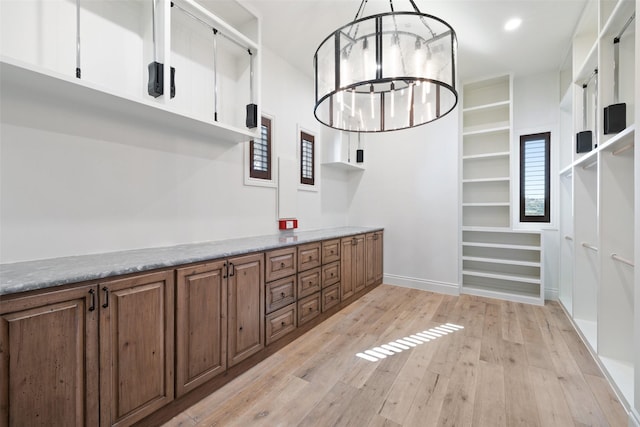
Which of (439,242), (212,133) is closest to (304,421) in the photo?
(212,133)

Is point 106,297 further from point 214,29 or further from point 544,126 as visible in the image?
point 544,126

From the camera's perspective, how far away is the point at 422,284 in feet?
13.4

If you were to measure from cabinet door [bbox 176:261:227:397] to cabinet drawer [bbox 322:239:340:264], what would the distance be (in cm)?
131

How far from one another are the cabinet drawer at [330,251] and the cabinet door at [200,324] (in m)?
1.31

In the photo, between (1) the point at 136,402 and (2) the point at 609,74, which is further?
(2) the point at 609,74

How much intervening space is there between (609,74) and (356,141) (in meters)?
2.98

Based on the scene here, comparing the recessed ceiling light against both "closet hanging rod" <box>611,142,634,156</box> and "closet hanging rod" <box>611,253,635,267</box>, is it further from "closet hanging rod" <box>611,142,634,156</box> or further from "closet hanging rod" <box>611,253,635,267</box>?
"closet hanging rod" <box>611,253,635,267</box>

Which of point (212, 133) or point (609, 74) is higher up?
point (609, 74)

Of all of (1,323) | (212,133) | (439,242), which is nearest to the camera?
(1,323)

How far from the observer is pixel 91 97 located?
1613 mm

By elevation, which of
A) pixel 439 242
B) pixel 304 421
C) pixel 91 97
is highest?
pixel 91 97

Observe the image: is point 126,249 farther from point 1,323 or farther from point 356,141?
point 356,141

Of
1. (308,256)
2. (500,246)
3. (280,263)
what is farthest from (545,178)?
(280,263)

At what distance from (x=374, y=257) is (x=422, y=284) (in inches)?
32.5
